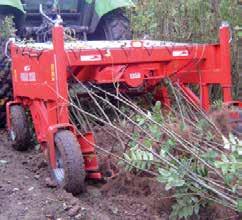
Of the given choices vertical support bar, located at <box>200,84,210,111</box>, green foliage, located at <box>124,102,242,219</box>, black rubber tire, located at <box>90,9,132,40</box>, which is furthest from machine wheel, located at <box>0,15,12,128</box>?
green foliage, located at <box>124,102,242,219</box>

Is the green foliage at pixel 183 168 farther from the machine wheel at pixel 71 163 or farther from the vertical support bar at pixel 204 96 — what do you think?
the vertical support bar at pixel 204 96

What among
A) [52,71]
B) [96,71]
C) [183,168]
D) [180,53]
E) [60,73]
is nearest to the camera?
[183,168]

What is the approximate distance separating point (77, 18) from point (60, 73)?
2.69 metres

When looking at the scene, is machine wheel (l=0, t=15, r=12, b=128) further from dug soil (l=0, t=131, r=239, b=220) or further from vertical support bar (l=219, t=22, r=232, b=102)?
vertical support bar (l=219, t=22, r=232, b=102)

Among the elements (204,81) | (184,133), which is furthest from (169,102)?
(184,133)

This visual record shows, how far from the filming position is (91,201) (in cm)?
420

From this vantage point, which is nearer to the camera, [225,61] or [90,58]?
[90,58]

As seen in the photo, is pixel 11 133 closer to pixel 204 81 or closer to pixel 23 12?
pixel 23 12

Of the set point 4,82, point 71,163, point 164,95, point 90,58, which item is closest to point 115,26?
point 4,82

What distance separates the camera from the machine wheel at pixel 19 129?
18.2 feet

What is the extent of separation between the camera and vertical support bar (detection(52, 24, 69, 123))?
14.4 feet

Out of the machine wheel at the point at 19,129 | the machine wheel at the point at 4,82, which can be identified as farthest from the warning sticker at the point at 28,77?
the machine wheel at the point at 4,82

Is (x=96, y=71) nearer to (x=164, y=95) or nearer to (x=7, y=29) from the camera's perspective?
(x=164, y=95)

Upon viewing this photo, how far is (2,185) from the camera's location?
4.43 m
